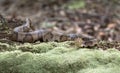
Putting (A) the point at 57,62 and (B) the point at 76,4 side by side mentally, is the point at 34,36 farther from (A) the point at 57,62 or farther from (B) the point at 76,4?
(B) the point at 76,4

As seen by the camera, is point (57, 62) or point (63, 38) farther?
point (63, 38)

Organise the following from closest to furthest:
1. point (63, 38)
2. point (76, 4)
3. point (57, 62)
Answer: point (57, 62) → point (63, 38) → point (76, 4)

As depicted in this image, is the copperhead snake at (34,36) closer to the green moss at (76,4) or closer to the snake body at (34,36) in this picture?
the snake body at (34,36)

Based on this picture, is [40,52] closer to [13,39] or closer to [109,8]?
[13,39]

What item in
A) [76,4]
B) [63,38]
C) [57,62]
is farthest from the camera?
[76,4]

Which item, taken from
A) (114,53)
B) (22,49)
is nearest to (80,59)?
(114,53)

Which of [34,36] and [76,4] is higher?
[34,36]

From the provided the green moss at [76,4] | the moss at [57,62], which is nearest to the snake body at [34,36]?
the moss at [57,62]

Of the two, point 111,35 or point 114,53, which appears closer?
point 114,53

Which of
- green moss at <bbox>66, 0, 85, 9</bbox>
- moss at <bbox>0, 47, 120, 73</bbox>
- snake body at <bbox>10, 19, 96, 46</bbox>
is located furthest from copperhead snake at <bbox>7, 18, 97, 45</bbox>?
green moss at <bbox>66, 0, 85, 9</bbox>

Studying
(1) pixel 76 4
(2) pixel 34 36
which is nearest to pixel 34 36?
(2) pixel 34 36

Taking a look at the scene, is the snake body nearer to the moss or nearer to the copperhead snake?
the copperhead snake
